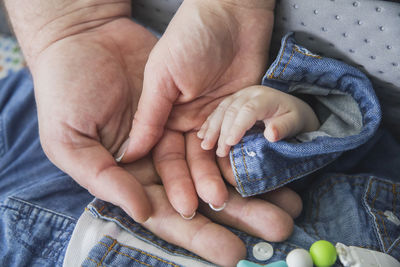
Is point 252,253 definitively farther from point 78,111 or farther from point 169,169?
point 78,111

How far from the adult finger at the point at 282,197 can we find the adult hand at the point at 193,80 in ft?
0.07

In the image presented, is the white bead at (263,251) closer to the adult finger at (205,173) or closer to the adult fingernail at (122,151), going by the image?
the adult finger at (205,173)

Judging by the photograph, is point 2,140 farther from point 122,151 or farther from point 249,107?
point 249,107

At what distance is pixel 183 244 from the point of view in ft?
2.07

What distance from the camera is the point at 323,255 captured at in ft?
1.86

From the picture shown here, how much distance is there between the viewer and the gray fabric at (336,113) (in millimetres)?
723

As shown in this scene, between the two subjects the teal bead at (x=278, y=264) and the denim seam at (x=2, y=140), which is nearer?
the teal bead at (x=278, y=264)

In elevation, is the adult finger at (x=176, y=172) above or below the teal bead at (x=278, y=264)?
above

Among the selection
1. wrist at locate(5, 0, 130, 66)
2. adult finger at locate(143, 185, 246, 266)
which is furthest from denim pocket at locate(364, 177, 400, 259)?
Answer: wrist at locate(5, 0, 130, 66)

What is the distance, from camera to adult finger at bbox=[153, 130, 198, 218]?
2.06 feet

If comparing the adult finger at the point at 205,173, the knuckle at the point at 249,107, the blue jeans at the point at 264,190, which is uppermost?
the knuckle at the point at 249,107

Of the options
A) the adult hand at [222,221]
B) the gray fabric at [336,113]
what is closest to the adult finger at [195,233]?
the adult hand at [222,221]

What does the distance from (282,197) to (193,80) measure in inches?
10.5

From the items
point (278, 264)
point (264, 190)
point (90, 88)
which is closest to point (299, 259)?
point (278, 264)
